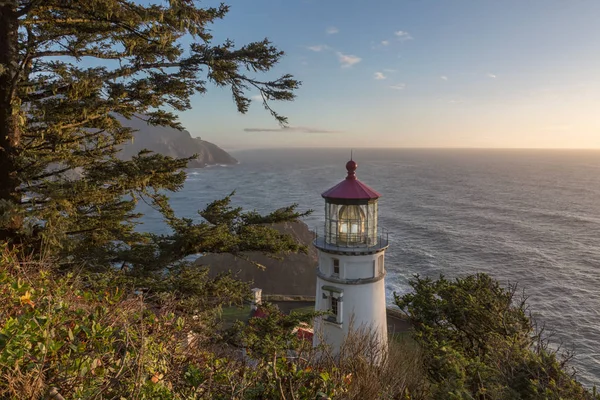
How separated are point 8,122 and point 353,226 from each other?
910cm

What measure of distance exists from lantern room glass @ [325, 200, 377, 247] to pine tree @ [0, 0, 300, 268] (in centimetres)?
396

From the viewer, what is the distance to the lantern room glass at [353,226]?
11.6m

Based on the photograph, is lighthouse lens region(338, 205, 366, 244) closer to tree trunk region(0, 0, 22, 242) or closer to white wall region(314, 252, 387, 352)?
white wall region(314, 252, 387, 352)

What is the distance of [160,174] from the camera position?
7.32 meters

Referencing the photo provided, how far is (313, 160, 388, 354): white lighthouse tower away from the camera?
445 inches

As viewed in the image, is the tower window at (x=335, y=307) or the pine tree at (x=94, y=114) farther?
the tower window at (x=335, y=307)

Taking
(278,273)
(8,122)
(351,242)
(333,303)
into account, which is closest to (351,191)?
(351,242)

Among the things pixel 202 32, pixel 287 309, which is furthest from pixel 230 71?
pixel 287 309

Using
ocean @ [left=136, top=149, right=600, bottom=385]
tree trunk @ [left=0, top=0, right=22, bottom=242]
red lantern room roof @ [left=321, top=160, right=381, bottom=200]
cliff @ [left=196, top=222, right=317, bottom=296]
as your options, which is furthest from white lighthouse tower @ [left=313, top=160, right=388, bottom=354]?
cliff @ [left=196, top=222, right=317, bottom=296]

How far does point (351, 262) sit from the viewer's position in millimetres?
11344

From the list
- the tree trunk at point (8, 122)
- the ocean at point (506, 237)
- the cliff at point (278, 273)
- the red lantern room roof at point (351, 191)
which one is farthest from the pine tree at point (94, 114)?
the cliff at point (278, 273)

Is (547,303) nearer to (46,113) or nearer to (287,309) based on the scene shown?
(287,309)

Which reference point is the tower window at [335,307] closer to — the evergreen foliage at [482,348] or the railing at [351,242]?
the railing at [351,242]

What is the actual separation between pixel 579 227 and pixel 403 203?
24.4 metres
